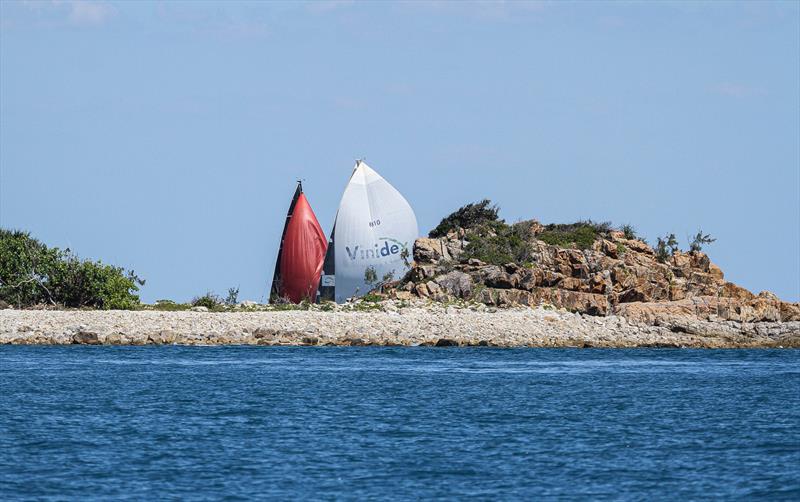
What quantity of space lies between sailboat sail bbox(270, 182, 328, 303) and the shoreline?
1312cm

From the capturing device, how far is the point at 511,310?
67.0 metres

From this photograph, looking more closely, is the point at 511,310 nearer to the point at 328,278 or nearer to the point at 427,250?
the point at 427,250

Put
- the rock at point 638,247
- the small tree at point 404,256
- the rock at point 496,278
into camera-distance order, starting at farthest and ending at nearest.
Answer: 1. the small tree at point 404,256
2. the rock at point 638,247
3. the rock at point 496,278

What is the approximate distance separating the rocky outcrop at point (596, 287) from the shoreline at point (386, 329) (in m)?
1.35

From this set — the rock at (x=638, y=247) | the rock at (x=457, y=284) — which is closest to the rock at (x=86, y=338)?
the rock at (x=457, y=284)

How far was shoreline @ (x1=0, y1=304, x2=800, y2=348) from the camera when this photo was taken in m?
60.8

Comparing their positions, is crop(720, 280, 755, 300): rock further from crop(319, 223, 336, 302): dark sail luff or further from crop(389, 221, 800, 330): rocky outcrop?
crop(319, 223, 336, 302): dark sail luff

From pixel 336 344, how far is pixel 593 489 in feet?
126

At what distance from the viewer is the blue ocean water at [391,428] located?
23.8 meters

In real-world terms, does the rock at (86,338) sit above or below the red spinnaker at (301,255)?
below

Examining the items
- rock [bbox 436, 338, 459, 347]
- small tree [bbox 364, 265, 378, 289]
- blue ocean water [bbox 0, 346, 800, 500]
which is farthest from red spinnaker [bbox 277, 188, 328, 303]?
blue ocean water [bbox 0, 346, 800, 500]

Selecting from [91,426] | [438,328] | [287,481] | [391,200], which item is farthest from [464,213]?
[287,481]

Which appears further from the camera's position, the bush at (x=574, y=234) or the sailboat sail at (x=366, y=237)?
the sailboat sail at (x=366, y=237)

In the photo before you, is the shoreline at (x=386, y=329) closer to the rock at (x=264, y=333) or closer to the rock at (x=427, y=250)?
the rock at (x=264, y=333)
